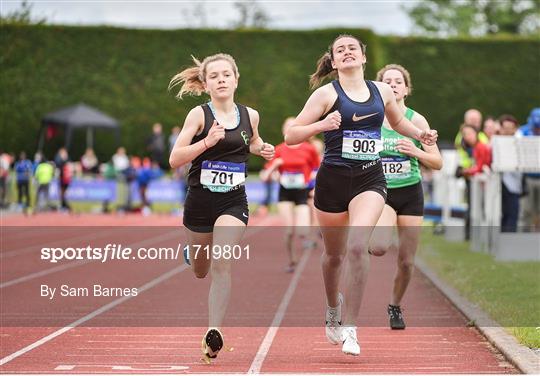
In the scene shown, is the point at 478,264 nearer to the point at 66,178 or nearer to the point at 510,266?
the point at 510,266

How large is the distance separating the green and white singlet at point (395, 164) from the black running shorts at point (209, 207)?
6.46 feet

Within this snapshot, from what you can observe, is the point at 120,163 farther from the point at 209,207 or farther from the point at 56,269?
the point at 209,207

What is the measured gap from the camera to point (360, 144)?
8.80 m

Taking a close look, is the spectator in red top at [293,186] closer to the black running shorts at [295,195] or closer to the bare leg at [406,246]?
the black running shorts at [295,195]

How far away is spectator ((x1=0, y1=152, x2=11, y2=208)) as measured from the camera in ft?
114

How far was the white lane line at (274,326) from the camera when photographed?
343 inches

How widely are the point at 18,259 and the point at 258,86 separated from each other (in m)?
26.8

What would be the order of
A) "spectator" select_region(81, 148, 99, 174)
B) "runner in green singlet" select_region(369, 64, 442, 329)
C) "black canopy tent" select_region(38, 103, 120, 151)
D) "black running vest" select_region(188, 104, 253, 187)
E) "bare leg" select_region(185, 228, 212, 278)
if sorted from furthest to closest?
"spectator" select_region(81, 148, 99, 174)
"black canopy tent" select_region(38, 103, 120, 151)
"runner in green singlet" select_region(369, 64, 442, 329)
"bare leg" select_region(185, 228, 212, 278)
"black running vest" select_region(188, 104, 253, 187)

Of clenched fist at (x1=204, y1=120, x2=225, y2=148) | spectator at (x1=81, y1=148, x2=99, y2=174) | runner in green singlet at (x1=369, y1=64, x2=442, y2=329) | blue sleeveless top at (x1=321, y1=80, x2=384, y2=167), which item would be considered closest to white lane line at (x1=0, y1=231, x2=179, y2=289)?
runner in green singlet at (x1=369, y1=64, x2=442, y2=329)

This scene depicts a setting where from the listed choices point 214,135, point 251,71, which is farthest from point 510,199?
point 251,71

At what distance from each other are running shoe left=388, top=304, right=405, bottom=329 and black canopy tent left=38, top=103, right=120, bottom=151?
28.9m

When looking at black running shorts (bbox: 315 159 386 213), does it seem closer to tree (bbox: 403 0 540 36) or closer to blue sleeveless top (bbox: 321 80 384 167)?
blue sleeveless top (bbox: 321 80 384 167)

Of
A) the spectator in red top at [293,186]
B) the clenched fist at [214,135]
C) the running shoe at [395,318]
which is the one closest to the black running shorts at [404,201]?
the running shoe at [395,318]

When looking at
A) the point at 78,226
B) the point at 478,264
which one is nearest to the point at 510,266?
the point at 478,264
